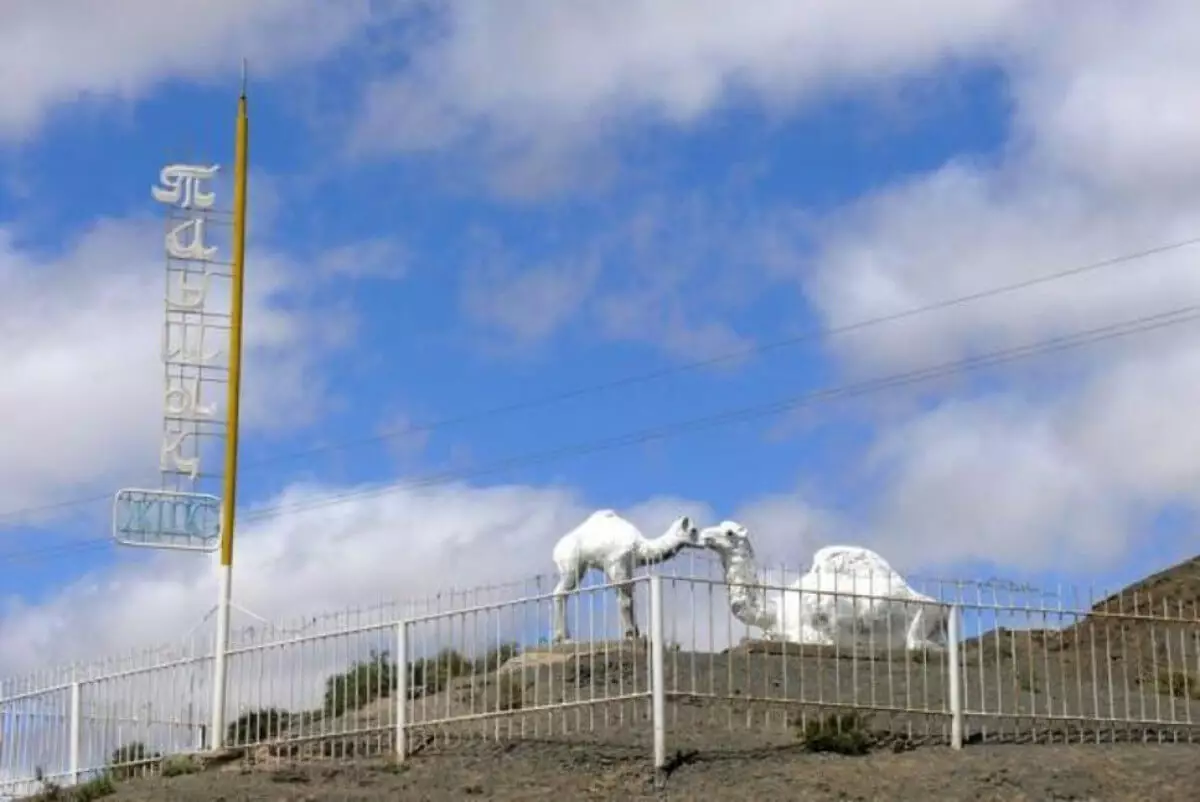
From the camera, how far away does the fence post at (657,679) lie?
1733 centimetres

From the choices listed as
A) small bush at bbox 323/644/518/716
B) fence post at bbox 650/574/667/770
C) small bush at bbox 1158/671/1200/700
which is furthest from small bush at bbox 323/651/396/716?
small bush at bbox 1158/671/1200/700

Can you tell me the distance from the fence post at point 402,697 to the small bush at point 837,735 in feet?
12.4

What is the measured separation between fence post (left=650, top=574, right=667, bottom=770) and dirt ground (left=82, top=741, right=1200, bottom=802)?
20 cm

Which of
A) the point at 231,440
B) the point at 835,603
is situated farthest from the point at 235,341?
the point at 835,603

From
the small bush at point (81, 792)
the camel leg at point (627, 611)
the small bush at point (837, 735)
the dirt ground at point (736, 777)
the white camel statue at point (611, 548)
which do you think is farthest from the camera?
the white camel statue at point (611, 548)

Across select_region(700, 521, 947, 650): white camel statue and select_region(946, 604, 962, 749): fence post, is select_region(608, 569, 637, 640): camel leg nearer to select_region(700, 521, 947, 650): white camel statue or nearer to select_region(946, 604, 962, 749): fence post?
select_region(700, 521, 947, 650): white camel statue

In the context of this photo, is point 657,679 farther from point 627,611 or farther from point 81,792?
point 81,792

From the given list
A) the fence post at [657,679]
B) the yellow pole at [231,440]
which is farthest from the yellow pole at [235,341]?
the fence post at [657,679]

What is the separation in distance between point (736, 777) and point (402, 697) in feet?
11.9

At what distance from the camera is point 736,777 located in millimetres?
17344

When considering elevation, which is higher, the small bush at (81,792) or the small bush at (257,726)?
the small bush at (257,726)

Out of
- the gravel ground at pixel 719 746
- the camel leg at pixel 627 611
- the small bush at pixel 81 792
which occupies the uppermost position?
the camel leg at pixel 627 611

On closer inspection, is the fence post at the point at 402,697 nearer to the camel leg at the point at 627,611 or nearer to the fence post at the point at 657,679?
the camel leg at the point at 627,611

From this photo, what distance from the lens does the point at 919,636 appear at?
20.8 metres
